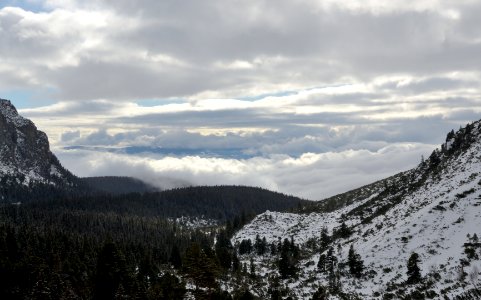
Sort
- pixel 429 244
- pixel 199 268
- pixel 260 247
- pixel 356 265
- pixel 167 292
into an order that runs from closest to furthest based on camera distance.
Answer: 1. pixel 199 268
2. pixel 429 244
3. pixel 167 292
4. pixel 356 265
5. pixel 260 247

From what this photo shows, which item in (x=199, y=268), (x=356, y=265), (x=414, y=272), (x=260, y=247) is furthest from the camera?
(x=260, y=247)

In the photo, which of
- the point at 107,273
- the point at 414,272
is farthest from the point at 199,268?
the point at 414,272

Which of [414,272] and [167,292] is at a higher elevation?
[414,272]

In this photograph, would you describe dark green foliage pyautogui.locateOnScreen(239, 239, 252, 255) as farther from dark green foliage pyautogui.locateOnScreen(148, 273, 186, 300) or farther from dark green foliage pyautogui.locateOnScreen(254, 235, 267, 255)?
dark green foliage pyautogui.locateOnScreen(148, 273, 186, 300)

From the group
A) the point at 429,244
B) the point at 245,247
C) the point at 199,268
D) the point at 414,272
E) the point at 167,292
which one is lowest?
the point at 245,247

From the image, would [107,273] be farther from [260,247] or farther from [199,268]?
[260,247]

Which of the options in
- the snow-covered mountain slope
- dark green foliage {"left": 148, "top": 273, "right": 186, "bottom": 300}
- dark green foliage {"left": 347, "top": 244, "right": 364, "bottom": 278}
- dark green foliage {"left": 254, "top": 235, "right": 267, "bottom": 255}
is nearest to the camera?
the snow-covered mountain slope

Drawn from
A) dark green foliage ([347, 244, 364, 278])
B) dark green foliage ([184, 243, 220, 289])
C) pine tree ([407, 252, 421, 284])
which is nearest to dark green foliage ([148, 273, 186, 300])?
dark green foliage ([184, 243, 220, 289])

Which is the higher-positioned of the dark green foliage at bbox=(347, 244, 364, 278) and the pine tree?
the pine tree

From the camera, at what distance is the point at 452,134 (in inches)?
5876

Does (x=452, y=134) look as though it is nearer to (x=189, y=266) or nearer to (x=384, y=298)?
(x=384, y=298)

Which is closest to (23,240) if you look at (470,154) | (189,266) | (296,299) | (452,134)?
(296,299)

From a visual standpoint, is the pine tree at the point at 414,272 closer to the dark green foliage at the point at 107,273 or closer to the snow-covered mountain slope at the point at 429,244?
the snow-covered mountain slope at the point at 429,244

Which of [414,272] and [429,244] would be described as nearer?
[414,272]
